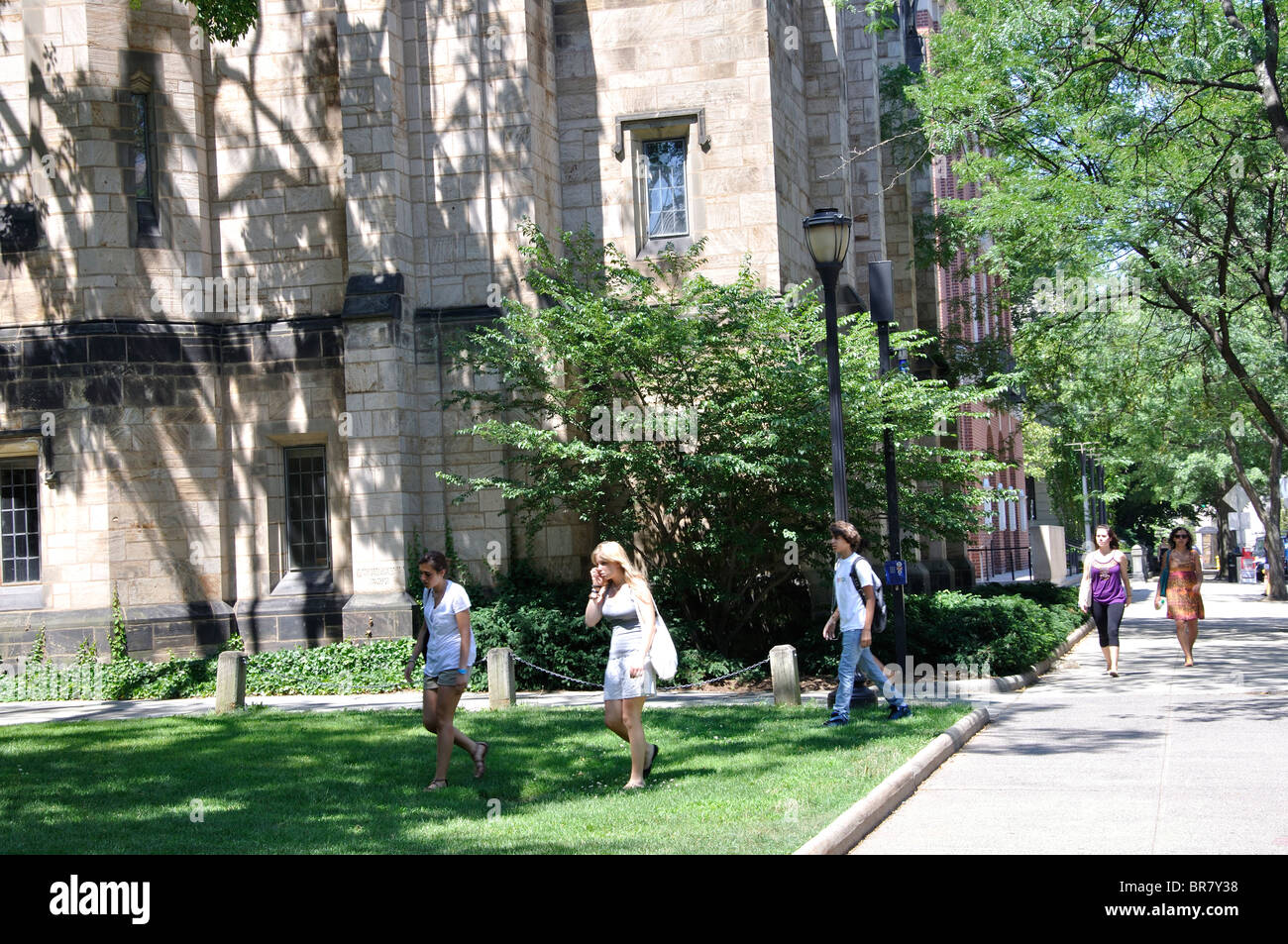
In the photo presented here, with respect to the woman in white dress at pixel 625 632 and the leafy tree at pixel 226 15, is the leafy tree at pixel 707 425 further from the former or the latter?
the woman in white dress at pixel 625 632

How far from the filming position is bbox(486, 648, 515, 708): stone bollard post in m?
14.1

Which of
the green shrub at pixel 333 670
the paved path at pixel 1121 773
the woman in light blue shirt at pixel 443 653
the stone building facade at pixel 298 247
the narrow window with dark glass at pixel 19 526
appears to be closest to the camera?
the paved path at pixel 1121 773

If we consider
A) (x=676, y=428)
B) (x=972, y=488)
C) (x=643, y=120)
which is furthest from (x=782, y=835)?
(x=643, y=120)

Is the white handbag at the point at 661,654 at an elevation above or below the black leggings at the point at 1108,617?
above

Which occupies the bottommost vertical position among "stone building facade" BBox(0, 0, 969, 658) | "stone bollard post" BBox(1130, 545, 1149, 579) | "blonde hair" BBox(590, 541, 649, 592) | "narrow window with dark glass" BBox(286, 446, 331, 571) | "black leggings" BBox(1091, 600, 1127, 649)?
"stone bollard post" BBox(1130, 545, 1149, 579)

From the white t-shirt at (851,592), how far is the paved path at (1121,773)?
1446 millimetres

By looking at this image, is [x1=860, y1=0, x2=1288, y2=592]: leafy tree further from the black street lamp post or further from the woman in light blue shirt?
the woman in light blue shirt

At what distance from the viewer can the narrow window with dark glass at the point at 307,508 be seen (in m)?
19.1

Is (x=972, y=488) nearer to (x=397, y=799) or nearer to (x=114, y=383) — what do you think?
(x=397, y=799)

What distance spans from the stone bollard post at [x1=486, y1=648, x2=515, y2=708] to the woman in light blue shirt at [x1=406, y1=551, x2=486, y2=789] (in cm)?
443

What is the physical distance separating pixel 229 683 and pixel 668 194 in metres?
9.59

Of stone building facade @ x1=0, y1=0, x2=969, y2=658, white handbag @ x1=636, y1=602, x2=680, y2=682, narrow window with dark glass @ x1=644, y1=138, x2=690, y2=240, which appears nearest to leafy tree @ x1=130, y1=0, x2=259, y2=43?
stone building facade @ x1=0, y1=0, x2=969, y2=658

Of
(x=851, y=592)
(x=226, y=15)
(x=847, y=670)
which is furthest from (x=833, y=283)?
(x=226, y=15)

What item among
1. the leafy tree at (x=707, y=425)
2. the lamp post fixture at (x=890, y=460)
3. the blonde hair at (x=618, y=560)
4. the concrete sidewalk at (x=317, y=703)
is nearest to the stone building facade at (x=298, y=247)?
the concrete sidewalk at (x=317, y=703)
